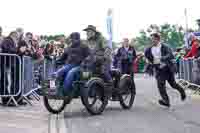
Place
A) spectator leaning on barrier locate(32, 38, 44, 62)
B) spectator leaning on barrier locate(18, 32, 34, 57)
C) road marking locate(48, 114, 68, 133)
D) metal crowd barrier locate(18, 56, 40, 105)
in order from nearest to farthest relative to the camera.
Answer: road marking locate(48, 114, 68, 133) → metal crowd barrier locate(18, 56, 40, 105) → spectator leaning on barrier locate(18, 32, 34, 57) → spectator leaning on barrier locate(32, 38, 44, 62)

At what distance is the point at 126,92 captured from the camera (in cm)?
1314

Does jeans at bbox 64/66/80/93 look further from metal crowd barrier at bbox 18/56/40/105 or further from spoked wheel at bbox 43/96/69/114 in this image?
metal crowd barrier at bbox 18/56/40/105

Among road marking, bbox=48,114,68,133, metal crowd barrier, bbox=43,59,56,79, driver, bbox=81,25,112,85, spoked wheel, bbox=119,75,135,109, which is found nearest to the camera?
road marking, bbox=48,114,68,133

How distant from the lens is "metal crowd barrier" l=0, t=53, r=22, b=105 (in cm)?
1302

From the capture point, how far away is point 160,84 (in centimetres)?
1348

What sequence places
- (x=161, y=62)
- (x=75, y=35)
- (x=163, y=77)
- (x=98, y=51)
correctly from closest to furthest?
(x=75, y=35), (x=98, y=51), (x=161, y=62), (x=163, y=77)

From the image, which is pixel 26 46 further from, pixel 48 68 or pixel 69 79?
pixel 48 68

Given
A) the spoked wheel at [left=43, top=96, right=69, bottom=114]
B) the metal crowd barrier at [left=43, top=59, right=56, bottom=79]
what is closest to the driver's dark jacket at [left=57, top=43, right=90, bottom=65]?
the spoked wheel at [left=43, top=96, right=69, bottom=114]

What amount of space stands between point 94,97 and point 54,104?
91 cm

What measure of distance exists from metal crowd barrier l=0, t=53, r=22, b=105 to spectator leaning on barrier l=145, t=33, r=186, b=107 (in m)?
3.21

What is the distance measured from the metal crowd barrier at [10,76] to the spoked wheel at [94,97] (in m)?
2.36

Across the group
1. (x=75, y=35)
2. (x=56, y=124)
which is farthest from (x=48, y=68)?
(x=56, y=124)

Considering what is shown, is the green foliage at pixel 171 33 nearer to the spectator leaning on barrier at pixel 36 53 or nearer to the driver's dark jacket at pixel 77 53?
the spectator leaning on barrier at pixel 36 53

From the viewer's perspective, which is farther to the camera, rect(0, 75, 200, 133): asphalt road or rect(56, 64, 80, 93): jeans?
rect(56, 64, 80, 93): jeans
